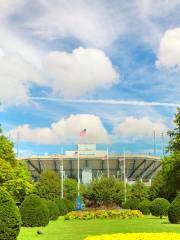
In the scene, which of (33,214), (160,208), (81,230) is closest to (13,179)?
(160,208)

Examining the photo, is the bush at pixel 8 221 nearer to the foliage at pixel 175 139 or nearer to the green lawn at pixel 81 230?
the green lawn at pixel 81 230

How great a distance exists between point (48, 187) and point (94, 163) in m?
57.5

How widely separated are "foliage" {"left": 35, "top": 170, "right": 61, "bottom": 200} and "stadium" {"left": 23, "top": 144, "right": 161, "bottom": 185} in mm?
46911

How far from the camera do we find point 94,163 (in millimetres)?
130000

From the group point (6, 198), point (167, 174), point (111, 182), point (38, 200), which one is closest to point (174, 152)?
point (167, 174)

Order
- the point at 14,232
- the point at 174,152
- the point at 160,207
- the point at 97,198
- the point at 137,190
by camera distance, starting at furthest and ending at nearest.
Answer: the point at 137,190
the point at 97,198
the point at 174,152
the point at 160,207
the point at 14,232

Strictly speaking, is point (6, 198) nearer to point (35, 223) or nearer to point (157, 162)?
point (35, 223)

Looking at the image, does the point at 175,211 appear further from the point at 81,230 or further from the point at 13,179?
the point at 13,179

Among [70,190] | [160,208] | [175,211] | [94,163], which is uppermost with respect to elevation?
[94,163]

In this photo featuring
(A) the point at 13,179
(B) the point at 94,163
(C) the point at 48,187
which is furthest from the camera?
(B) the point at 94,163

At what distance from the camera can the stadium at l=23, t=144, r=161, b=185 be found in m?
126

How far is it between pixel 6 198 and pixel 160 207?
A: 2607cm

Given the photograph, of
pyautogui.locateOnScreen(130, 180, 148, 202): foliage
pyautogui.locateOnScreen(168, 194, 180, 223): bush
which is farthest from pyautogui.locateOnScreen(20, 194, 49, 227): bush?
pyautogui.locateOnScreen(130, 180, 148, 202): foliage

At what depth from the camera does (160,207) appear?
141 ft
